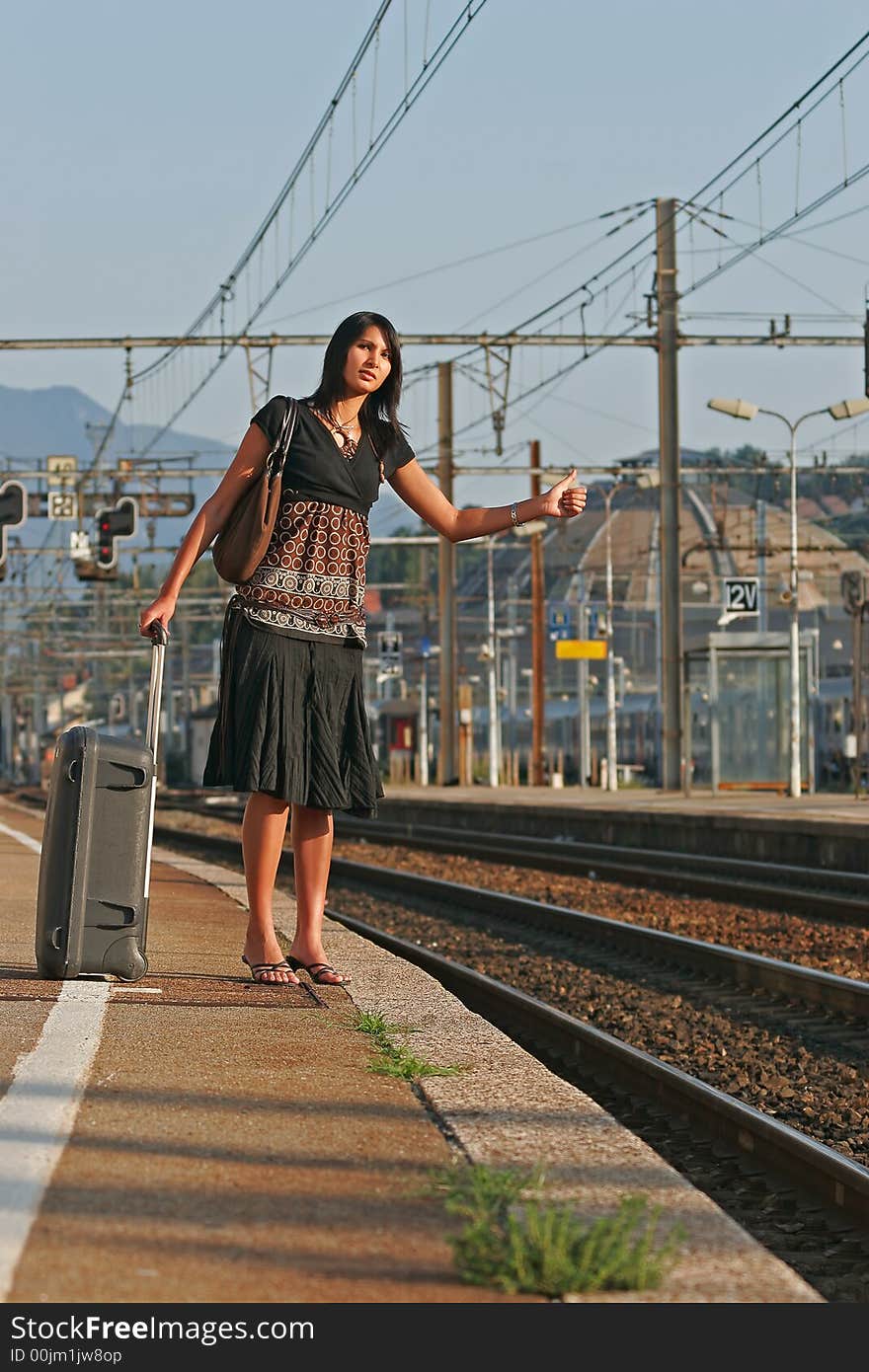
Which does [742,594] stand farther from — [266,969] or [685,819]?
[266,969]

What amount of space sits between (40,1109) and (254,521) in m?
2.41

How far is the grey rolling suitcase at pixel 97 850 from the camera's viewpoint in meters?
6.02

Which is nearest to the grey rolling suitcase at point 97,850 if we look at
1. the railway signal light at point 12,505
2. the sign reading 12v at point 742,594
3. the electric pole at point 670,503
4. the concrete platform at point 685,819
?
the concrete platform at point 685,819

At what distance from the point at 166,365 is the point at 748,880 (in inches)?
656

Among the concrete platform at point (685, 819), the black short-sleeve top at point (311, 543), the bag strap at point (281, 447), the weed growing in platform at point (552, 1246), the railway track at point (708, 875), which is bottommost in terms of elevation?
the weed growing in platform at point (552, 1246)

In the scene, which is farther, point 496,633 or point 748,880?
point 496,633

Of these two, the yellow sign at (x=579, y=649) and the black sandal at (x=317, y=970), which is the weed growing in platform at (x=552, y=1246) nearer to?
the black sandal at (x=317, y=970)

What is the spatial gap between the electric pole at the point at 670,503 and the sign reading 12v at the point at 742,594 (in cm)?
101

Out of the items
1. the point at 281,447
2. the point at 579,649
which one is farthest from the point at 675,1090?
the point at 579,649

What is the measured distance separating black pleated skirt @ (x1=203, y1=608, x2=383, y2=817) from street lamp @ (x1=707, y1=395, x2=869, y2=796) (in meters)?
25.2

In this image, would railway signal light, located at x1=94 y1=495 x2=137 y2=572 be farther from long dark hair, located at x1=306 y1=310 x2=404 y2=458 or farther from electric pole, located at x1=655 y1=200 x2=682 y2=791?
long dark hair, located at x1=306 y1=310 x2=404 y2=458

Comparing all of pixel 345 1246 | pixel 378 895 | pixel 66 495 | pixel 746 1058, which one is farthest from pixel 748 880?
pixel 66 495

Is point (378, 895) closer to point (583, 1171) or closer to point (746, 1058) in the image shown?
point (746, 1058)

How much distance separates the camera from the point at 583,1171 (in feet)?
12.5
